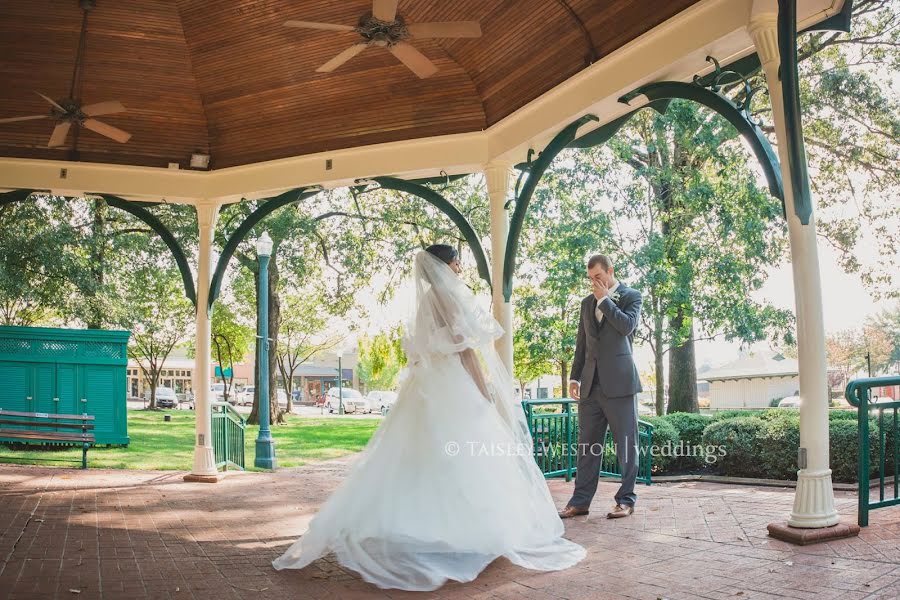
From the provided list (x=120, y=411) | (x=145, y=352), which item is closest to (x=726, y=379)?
(x=145, y=352)

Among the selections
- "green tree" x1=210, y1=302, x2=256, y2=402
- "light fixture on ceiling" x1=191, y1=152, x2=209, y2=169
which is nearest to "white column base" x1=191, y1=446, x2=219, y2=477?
"light fixture on ceiling" x1=191, y1=152, x2=209, y2=169

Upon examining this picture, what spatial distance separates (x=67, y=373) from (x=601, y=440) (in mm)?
11351

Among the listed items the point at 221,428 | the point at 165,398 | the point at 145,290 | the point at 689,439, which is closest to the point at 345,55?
the point at 221,428

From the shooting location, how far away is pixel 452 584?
3.92 meters

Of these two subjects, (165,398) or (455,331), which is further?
(165,398)

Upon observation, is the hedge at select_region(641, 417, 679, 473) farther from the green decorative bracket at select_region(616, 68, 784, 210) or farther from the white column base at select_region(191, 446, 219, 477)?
the green decorative bracket at select_region(616, 68, 784, 210)

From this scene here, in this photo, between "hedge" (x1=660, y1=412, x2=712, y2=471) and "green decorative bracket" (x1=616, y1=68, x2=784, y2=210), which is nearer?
"green decorative bracket" (x1=616, y1=68, x2=784, y2=210)

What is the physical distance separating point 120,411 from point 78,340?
60.0 inches

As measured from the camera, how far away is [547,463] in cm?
883

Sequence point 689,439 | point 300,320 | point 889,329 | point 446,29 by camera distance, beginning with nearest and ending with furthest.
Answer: point 446,29, point 689,439, point 300,320, point 889,329

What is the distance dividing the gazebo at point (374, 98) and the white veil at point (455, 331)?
1782 millimetres

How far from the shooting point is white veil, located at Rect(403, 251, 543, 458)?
185 inches

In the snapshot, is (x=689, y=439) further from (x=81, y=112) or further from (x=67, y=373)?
(x=67, y=373)

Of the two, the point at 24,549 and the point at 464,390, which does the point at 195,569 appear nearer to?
the point at 24,549
